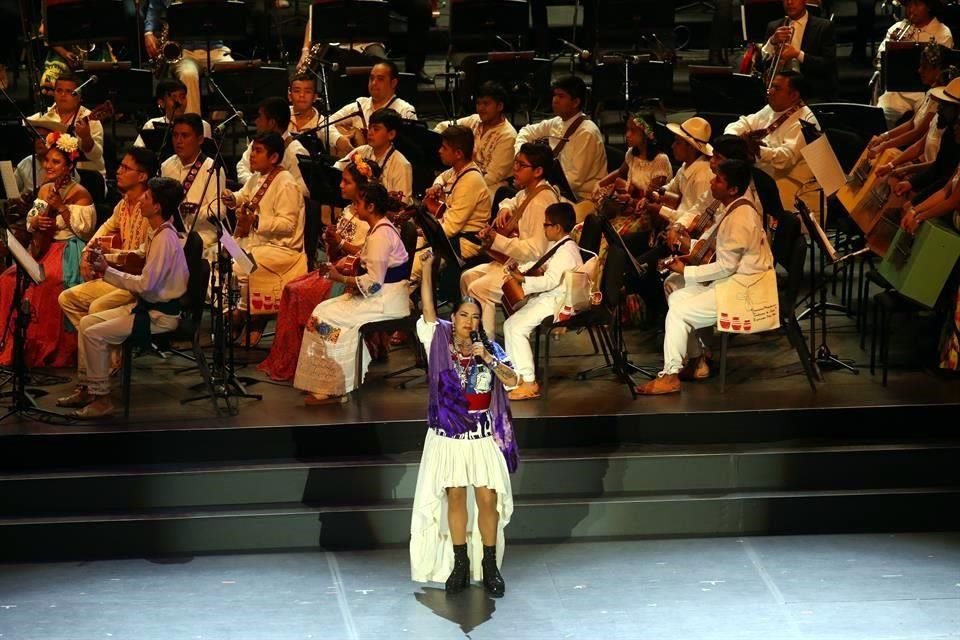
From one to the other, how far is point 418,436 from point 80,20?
4.63 metres

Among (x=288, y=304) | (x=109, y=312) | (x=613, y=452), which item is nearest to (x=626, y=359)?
(x=613, y=452)

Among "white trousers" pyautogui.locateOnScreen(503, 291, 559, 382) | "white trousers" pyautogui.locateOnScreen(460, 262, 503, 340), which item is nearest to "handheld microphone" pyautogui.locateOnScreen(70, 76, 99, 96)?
"white trousers" pyautogui.locateOnScreen(460, 262, 503, 340)

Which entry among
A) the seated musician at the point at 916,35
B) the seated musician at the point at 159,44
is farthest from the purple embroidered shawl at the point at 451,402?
the seated musician at the point at 159,44

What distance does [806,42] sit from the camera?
11.6 m

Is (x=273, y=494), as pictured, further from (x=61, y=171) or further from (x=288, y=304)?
(x=61, y=171)

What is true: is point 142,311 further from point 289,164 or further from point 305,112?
point 305,112

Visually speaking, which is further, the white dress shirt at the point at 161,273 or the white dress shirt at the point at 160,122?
the white dress shirt at the point at 160,122

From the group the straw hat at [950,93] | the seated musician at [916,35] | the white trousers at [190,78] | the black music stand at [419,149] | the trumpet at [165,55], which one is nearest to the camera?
the straw hat at [950,93]

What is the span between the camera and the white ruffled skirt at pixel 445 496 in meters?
7.46

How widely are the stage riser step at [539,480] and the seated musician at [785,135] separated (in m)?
2.19

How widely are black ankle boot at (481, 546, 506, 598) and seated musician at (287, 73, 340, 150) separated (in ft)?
13.0

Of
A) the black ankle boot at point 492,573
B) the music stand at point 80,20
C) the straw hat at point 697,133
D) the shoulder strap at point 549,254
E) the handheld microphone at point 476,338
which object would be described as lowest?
the black ankle boot at point 492,573

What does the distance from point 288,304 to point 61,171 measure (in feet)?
4.82

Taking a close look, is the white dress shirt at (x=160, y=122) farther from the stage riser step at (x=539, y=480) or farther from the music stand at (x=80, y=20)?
the stage riser step at (x=539, y=480)
